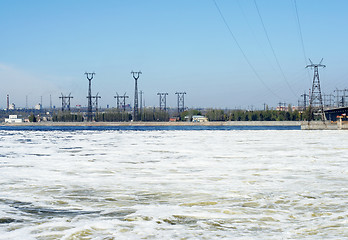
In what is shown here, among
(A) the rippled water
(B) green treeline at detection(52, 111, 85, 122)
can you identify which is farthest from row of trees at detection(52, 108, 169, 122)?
(A) the rippled water

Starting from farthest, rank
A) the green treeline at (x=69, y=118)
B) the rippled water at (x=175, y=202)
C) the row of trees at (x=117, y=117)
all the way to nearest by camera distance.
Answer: the green treeline at (x=69, y=118)
the row of trees at (x=117, y=117)
the rippled water at (x=175, y=202)

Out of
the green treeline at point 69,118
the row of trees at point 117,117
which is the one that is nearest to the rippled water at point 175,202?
the row of trees at point 117,117

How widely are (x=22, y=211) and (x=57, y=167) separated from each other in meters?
5.26

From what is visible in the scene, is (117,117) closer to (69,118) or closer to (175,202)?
(69,118)

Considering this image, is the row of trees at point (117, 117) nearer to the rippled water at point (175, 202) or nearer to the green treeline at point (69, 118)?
the green treeline at point (69, 118)

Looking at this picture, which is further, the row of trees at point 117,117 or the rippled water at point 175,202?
the row of trees at point 117,117

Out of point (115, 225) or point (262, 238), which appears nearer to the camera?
point (262, 238)

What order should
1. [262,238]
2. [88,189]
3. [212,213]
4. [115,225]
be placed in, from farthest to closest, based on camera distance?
[88,189] < [212,213] < [115,225] < [262,238]

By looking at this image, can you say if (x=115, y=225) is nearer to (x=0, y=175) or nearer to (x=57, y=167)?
Answer: (x=0, y=175)

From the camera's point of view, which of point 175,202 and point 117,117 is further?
point 117,117

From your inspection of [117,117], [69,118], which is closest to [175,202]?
[117,117]

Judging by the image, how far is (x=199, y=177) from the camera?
373 inches

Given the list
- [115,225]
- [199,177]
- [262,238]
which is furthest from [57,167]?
[262,238]

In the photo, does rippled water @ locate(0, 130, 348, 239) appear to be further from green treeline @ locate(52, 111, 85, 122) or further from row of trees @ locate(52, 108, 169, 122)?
green treeline @ locate(52, 111, 85, 122)
